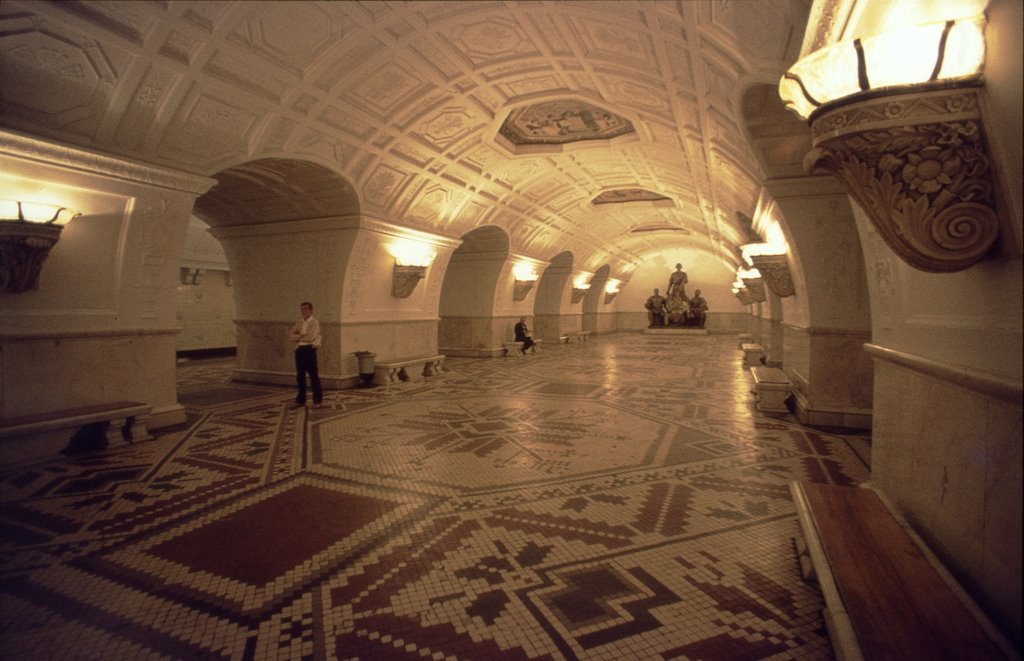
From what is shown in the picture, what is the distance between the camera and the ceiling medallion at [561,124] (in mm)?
8448

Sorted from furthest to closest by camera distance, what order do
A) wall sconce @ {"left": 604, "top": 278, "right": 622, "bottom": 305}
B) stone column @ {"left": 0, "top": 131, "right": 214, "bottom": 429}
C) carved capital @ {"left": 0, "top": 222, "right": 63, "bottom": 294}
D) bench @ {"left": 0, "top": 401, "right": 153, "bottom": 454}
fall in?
1. wall sconce @ {"left": 604, "top": 278, "right": 622, "bottom": 305}
2. stone column @ {"left": 0, "top": 131, "right": 214, "bottom": 429}
3. bench @ {"left": 0, "top": 401, "right": 153, "bottom": 454}
4. carved capital @ {"left": 0, "top": 222, "right": 63, "bottom": 294}

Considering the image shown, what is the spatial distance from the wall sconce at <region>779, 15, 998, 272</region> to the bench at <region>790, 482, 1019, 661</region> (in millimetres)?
1172

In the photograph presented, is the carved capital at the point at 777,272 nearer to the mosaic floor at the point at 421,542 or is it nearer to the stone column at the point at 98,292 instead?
the mosaic floor at the point at 421,542

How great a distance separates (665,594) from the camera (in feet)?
8.70

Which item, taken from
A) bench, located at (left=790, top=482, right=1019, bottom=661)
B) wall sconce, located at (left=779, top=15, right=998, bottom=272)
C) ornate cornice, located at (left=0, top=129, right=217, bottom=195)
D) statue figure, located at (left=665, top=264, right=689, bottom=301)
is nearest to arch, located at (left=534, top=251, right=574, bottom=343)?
statue figure, located at (left=665, top=264, right=689, bottom=301)

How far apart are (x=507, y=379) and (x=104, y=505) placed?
738 centimetres

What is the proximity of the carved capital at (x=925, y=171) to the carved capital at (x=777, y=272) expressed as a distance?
6.75 meters

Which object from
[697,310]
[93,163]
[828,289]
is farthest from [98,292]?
[697,310]

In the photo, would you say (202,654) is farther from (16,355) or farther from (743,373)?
(743,373)

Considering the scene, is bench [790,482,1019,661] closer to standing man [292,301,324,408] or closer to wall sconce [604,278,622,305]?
standing man [292,301,324,408]

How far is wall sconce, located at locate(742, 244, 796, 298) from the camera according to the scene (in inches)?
309

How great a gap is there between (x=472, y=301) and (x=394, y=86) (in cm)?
851

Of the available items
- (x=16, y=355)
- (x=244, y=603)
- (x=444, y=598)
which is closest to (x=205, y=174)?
(x=16, y=355)

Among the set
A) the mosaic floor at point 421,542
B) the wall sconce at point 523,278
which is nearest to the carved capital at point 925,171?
the mosaic floor at point 421,542
